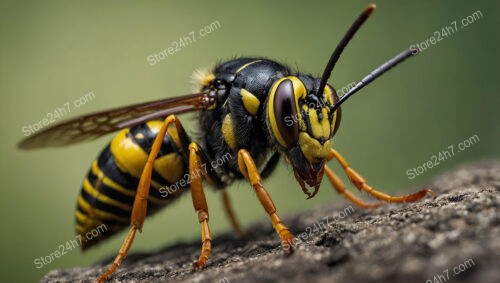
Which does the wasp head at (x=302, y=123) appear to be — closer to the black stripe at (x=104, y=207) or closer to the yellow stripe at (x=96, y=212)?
the black stripe at (x=104, y=207)

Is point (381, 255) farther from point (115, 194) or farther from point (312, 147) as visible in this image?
point (115, 194)

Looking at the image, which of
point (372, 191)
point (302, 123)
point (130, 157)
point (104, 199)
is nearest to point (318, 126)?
point (302, 123)

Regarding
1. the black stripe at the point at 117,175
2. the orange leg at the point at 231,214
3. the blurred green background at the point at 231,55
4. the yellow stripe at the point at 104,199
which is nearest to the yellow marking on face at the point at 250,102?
the black stripe at the point at 117,175

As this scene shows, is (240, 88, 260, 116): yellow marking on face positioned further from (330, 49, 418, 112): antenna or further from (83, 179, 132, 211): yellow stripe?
(83, 179, 132, 211): yellow stripe

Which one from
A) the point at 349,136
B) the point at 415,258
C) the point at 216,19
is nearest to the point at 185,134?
the point at 415,258

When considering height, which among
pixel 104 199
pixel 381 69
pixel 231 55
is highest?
pixel 231 55
